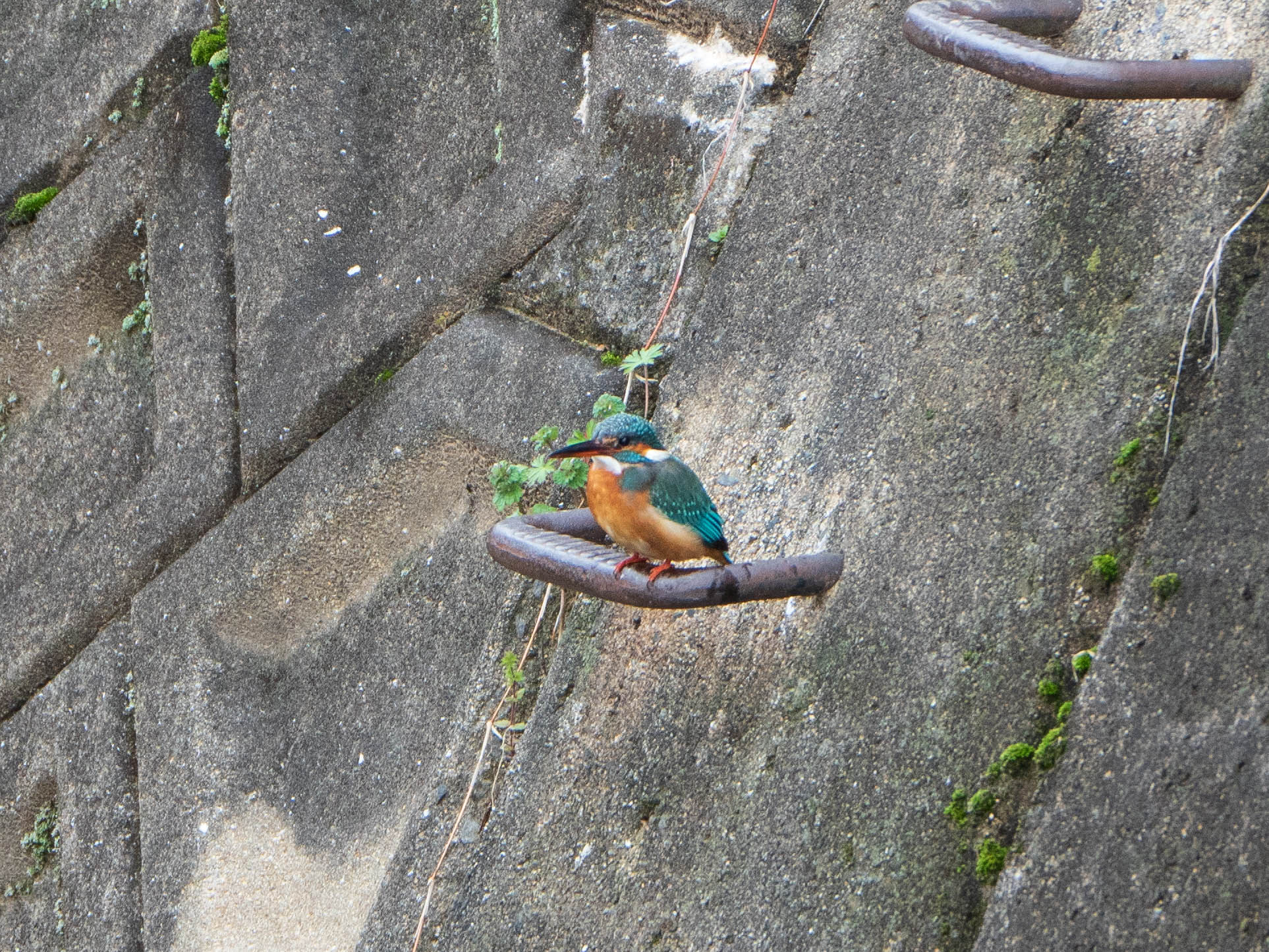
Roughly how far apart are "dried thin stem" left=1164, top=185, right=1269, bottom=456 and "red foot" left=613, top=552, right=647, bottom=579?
34.1 inches

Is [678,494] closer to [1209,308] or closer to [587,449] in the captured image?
[587,449]

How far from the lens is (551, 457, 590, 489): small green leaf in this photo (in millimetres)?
2695

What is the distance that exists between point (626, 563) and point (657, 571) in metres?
0.05

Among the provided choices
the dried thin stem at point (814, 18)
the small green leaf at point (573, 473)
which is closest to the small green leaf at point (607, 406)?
the small green leaf at point (573, 473)

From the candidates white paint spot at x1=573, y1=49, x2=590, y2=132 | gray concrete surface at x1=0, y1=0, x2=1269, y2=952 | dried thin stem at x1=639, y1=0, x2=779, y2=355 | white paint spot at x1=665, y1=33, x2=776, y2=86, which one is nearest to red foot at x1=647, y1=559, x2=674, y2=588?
gray concrete surface at x1=0, y1=0, x2=1269, y2=952

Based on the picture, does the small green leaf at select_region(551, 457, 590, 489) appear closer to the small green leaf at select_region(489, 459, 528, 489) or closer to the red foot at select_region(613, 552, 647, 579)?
the small green leaf at select_region(489, 459, 528, 489)

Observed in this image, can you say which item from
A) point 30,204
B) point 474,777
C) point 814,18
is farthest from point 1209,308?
point 30,204

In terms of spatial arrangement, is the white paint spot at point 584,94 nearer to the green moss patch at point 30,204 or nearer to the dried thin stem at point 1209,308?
the dried thin stem at point 1209,308

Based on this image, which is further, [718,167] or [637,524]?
[718,167]

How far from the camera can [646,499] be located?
7.17 feet

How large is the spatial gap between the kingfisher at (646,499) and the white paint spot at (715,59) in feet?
4.02

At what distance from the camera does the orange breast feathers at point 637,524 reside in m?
2.18

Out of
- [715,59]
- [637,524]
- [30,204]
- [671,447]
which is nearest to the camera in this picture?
[637,524]

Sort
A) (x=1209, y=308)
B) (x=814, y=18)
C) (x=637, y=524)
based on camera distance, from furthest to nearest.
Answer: (x=814, y=18) → (x=637, y=524) → (x=1209, y=308)
